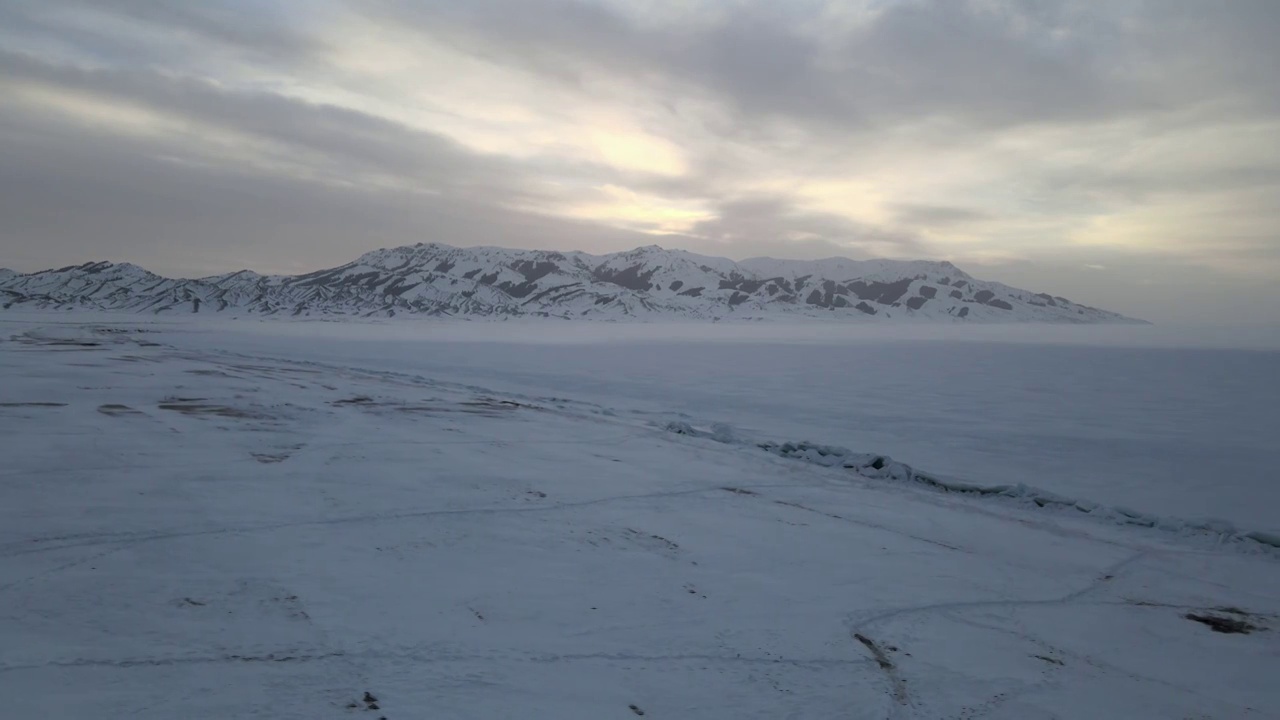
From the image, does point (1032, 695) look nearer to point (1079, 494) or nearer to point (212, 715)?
point (212, 715)

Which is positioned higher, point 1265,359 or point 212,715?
point 1265,359

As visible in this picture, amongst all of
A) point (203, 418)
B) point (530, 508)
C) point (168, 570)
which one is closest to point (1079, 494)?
point (530, 508)

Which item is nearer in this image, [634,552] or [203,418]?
[634,552]

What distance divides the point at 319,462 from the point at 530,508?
148 inches

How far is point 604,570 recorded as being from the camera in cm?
646

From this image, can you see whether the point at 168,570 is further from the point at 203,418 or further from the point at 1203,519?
the point at 1203,519

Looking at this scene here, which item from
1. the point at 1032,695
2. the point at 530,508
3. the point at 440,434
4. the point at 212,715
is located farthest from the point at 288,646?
the point at 440,434

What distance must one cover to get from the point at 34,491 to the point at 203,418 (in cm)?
593

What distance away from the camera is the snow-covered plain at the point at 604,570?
14.5 ft

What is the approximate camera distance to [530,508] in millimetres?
8398

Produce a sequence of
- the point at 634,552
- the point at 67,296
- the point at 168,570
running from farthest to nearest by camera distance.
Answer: the point at 67,296
the point at 634,552
the point at 168,570

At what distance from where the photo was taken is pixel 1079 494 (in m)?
10.7

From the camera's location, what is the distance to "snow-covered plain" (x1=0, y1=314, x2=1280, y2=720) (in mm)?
4422

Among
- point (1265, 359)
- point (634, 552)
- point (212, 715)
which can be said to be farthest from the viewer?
point (1265, 359)
